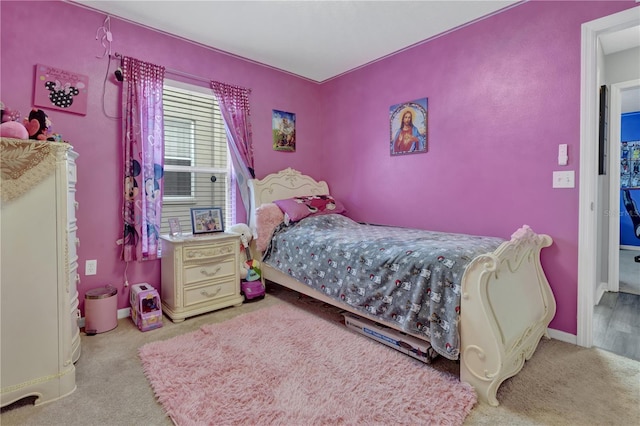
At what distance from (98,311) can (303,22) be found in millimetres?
2717

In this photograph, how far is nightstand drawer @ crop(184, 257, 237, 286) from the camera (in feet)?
8.38

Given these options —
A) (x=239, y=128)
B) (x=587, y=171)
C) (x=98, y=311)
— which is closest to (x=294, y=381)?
(x=98, y=311)

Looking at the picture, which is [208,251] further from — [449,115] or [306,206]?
[449,115]

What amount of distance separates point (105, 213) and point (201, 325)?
1.17 meters

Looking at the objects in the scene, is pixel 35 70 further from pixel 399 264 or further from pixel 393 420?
pixel 393 420

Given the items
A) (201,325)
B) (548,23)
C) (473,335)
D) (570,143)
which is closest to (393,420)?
(473,335)

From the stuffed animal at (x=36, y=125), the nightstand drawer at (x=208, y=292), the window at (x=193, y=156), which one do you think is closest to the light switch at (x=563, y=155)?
the nightstand drawer at (x=208, y=292)

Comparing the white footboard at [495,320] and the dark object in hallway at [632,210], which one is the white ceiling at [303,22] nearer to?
the white footboard at [495,320]

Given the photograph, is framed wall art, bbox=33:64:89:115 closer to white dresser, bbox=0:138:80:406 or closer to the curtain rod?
the curtain rod

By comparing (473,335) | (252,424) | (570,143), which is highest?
(570,143)

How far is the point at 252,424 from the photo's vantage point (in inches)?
53.7

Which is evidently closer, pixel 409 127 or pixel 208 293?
pixel 208 293

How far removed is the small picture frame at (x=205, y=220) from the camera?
2.76m

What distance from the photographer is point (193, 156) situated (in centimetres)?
306
